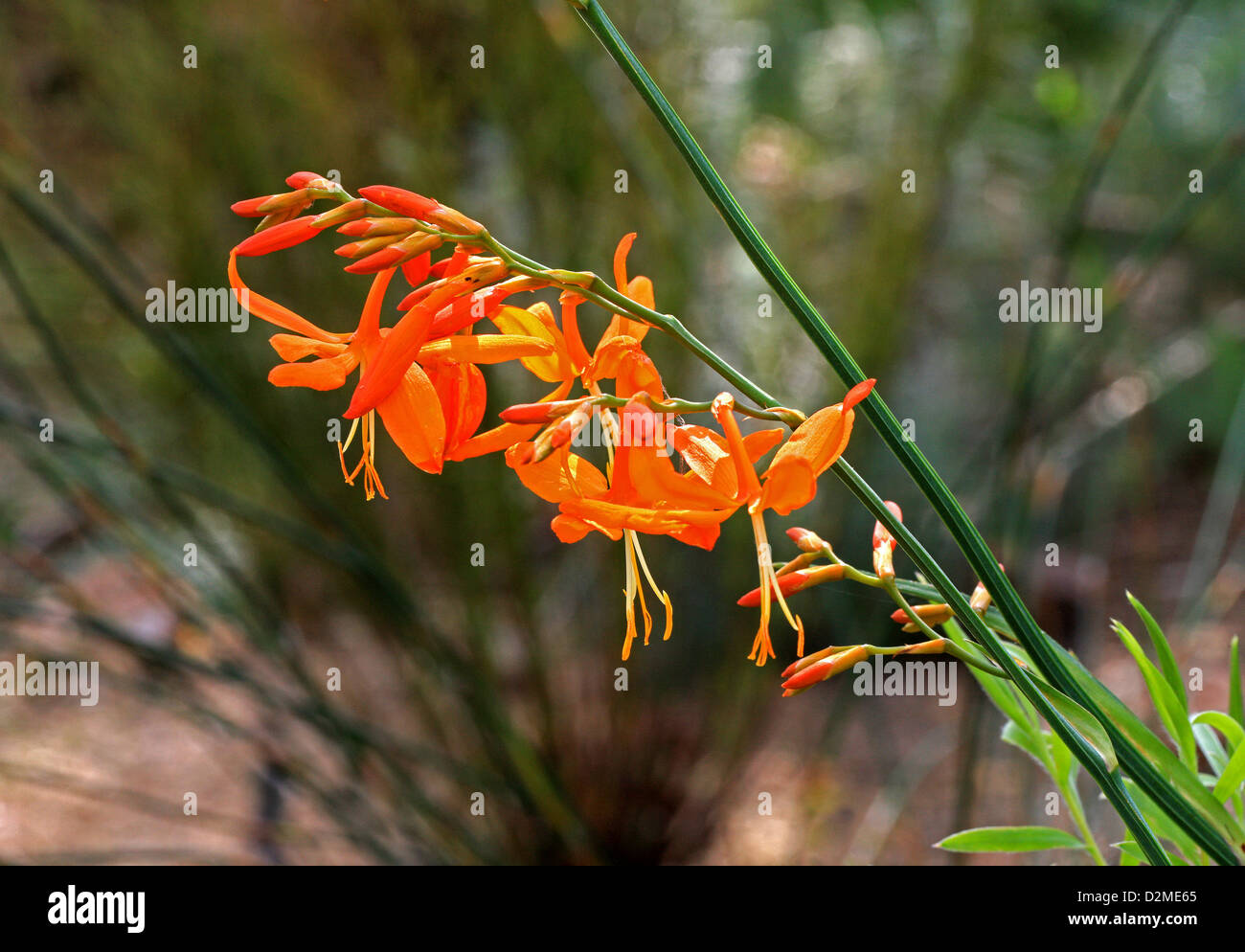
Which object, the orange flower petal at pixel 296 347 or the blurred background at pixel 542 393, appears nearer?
the orange flower petal at pixel 296 347

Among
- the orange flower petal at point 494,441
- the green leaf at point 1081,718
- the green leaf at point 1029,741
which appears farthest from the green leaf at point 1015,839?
the orange flower petal at point 494,441

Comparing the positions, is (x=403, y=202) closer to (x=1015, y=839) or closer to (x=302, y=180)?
(x=302, y=180)

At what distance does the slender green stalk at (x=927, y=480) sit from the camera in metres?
0.25

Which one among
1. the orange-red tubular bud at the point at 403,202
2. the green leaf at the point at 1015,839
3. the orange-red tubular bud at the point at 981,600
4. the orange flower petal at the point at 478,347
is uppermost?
the orange-red tubular bud at the point at 403,202

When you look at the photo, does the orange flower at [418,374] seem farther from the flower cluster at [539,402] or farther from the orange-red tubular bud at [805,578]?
the orange-red tubular bud at [805,578]

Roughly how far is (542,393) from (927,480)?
104cm

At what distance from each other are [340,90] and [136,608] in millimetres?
1407

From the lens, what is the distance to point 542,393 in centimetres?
127

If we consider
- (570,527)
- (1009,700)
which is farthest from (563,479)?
(1009,700)

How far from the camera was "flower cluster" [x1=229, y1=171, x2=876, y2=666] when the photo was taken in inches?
10.3

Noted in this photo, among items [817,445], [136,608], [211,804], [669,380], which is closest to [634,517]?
[817,445]

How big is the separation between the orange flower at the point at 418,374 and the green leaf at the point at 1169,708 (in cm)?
25

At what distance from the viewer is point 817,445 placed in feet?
0.87

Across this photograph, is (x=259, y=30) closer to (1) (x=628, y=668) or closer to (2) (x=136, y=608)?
(1) (x=628, y=668)
